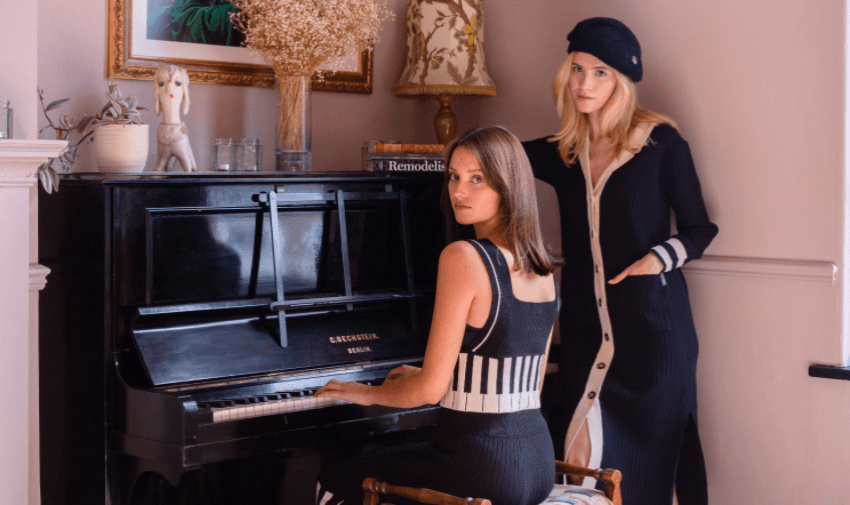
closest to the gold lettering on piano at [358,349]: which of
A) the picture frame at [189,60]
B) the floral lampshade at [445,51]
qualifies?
the picture frame at [189,60]

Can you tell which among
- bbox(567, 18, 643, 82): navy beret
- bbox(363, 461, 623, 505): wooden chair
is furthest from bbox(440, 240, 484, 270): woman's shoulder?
bbox(567, 18, 643, 82): navy beret

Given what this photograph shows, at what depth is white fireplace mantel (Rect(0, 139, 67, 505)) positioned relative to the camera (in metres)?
2.32

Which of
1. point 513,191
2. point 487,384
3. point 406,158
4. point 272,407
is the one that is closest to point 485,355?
point 487,384

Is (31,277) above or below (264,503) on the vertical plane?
above

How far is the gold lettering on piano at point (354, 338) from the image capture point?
→ 2680 millimetres

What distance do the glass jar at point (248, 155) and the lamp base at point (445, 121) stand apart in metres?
0.78

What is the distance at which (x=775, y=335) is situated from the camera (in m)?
2.81

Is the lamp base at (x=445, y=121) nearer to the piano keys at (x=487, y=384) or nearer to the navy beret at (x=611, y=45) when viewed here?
the navy beret at (x=611, y=45)

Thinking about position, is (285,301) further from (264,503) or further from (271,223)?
(264,503)

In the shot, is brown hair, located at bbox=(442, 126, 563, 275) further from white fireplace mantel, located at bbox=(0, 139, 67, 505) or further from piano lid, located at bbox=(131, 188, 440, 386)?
white fireplace mantel, located at bbox=(0, 139, 67, 505)

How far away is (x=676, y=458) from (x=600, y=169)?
0.90m

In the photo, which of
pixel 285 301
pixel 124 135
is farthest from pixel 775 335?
pixel 124 135

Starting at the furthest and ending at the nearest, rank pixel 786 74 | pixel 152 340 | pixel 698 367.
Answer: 1. pixel 698 367
2. pixel 786 74
3. pixel 152 340

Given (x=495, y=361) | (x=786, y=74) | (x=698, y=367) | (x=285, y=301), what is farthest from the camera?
(x=698, y=367)
